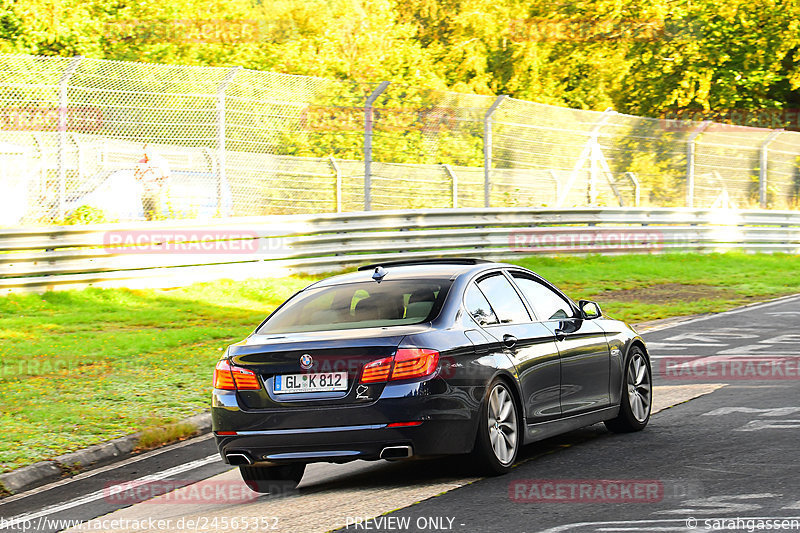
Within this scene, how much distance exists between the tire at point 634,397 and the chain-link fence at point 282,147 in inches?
386

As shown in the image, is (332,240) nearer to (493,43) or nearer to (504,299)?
(504,299)

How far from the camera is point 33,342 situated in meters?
13.0


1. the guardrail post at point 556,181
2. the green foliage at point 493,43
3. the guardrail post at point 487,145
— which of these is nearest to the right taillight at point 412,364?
the guardrail post at point 487,145

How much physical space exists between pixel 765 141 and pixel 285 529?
24816 millimetres

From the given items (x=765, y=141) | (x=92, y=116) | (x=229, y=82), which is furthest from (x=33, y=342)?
(x=765, y=141)

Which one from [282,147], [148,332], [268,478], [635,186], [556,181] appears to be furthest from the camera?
[635,186]

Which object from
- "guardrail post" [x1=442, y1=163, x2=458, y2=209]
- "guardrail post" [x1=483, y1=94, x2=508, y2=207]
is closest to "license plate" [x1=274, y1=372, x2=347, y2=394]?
"guardrail post" [x1=442, y1=163, x2=458, y2=209]

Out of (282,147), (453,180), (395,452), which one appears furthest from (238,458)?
(453,180)

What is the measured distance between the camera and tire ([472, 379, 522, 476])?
680 centimetres

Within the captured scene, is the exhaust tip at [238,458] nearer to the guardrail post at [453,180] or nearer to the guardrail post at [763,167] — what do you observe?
the guardrail post at [453,180]

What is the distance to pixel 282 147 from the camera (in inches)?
738

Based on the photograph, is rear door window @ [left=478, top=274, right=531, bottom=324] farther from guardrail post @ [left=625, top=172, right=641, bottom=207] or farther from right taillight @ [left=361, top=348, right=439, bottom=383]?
guardrail post @ [left=625, top=172, right=641, bottom=207]

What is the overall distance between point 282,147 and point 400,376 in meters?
12.6

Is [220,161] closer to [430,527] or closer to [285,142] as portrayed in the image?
[285,142]
